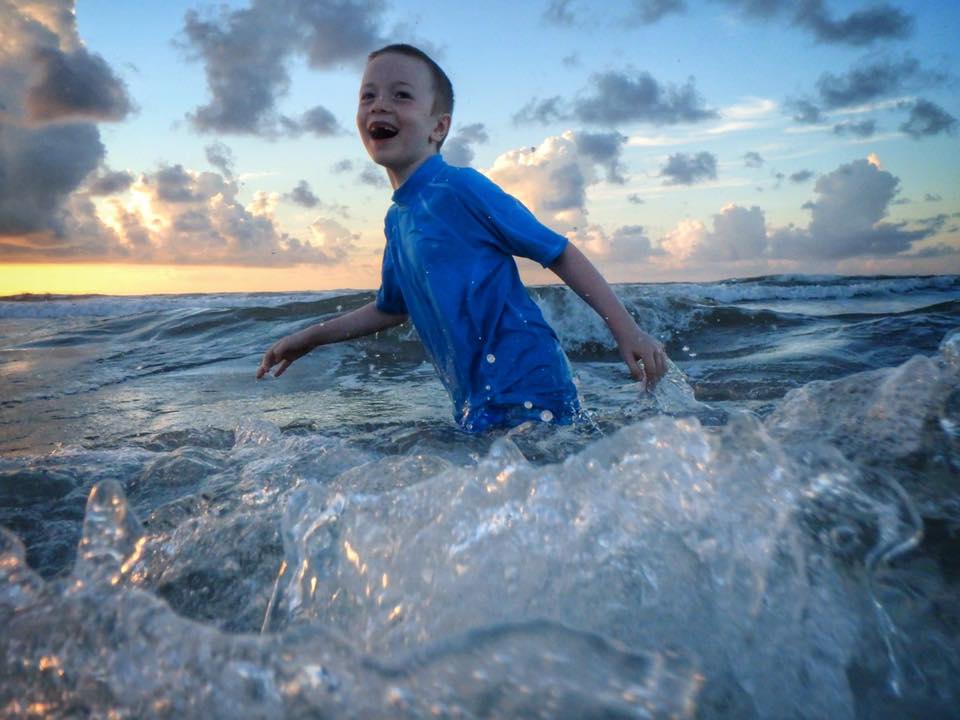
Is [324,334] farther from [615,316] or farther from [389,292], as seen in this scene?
[615,316]

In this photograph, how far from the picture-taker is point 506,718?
878 mm

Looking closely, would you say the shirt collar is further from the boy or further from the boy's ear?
the boy's ear

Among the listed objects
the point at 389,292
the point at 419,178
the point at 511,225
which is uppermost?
the point at 419,178

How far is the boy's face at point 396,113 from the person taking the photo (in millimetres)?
2730

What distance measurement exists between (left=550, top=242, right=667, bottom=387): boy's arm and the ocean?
0.34m

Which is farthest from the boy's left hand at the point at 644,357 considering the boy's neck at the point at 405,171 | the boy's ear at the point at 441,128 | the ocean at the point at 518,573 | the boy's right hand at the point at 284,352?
the boy's right hand at the point at 284,352

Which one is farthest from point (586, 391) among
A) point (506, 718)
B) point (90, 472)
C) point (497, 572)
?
point (506, 718)

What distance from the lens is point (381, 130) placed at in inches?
108

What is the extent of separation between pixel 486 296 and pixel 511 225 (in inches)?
10.9

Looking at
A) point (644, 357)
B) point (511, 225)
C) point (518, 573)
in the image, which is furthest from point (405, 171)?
point (518, 573)

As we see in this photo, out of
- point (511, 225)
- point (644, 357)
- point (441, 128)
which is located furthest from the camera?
point (441, 128)

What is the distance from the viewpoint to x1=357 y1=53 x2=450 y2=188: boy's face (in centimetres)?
273

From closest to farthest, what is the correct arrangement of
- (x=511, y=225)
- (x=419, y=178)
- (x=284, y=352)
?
(x=511, y=225), (x=419, y=178), (x=284, y=352)

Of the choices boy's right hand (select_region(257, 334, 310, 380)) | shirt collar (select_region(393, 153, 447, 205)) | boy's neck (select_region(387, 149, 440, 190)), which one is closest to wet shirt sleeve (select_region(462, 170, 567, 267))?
shirt collar (select_region(393, 153, 447, 205))
